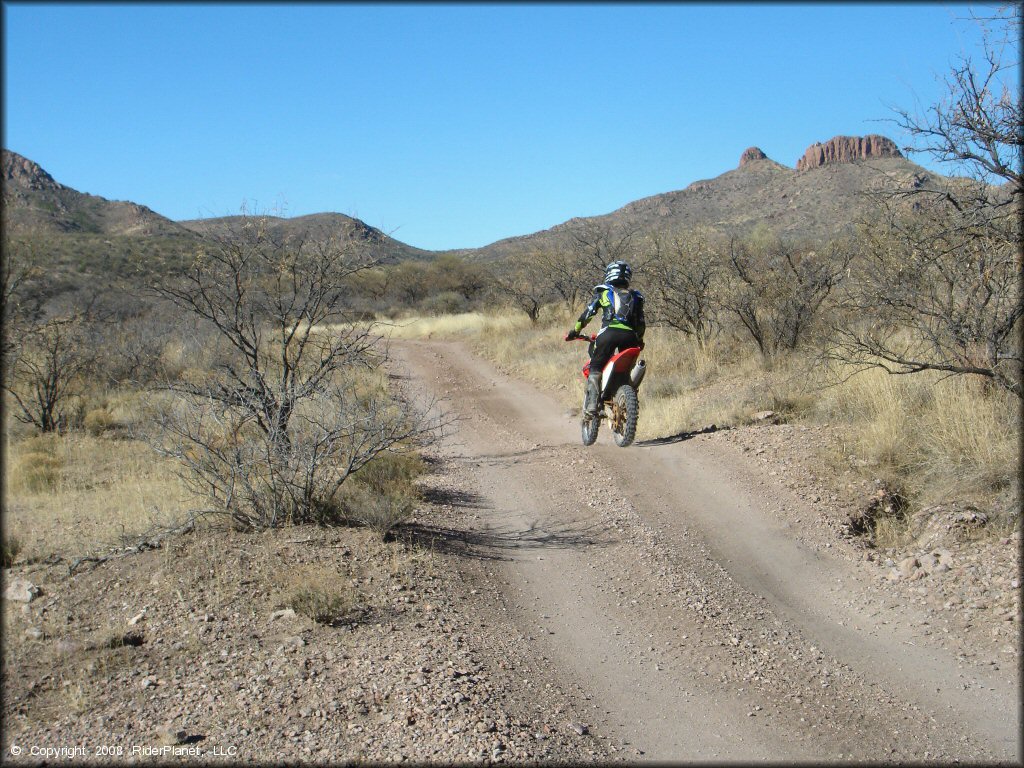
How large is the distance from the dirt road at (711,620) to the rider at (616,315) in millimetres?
1345

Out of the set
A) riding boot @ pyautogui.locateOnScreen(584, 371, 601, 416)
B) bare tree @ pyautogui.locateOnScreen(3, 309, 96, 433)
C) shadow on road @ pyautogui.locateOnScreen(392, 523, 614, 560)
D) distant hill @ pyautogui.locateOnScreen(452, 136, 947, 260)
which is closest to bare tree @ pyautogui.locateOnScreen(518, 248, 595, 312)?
distant hill @ pyautogui.locateOnScreen(452, 136, 947, 260)

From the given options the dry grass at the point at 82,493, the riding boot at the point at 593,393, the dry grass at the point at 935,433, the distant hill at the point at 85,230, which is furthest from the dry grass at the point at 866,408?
the distant hill at the point at 85,230

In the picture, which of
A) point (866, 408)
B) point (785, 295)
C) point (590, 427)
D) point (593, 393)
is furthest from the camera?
point (785, 295)

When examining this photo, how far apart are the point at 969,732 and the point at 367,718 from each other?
3168mm

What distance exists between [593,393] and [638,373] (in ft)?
2.55

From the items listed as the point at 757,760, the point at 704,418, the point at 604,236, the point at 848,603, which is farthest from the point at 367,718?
the point at 604,236

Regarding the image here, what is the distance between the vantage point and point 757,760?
3697 mm

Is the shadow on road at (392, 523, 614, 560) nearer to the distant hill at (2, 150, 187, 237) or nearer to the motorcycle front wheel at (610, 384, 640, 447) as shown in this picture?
the motorcycle front wheel at (610, 384, 640, 447)

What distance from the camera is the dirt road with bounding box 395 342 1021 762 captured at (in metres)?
3.99

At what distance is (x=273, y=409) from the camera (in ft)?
28.0

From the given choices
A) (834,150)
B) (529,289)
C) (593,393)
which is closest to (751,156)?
(834,150)

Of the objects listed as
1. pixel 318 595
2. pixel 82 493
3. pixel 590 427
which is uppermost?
pixel 590 427

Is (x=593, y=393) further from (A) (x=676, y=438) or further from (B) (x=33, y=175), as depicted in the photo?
(B) (x=33, y=175)

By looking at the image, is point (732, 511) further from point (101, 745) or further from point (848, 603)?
point (101, 745)
